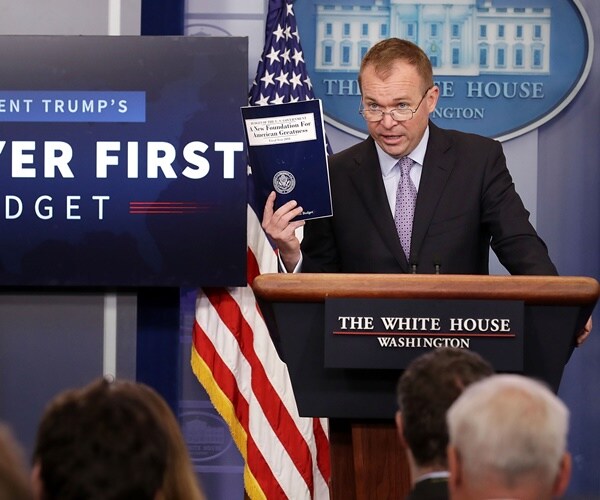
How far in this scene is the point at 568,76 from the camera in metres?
5.12

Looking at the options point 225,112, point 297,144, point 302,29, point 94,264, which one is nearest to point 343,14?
point 302,29

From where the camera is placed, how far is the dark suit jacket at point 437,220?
3.12 m

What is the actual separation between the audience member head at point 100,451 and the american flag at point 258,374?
3.13m

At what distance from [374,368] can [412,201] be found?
2.91 ft

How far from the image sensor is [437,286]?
94.9 inches

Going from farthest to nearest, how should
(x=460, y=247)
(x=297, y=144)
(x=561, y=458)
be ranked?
1. (x=460, y=247)
2. (x=297, y=144)
3. (x=561, y=458)

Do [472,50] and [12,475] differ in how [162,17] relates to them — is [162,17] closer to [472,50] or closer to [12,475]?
[472,50]

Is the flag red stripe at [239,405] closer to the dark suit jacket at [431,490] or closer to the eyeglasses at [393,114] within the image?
the eyeglasses at [393,114]

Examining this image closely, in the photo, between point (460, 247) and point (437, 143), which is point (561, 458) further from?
point (437, 143)

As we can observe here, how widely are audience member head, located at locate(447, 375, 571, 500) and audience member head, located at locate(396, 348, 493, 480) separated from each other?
1.00 feet

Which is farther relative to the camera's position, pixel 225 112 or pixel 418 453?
pixel 225 112

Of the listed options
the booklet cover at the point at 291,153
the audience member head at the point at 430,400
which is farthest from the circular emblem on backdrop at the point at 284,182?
the audience member head at the point at 430,400

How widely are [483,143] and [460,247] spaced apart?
0.38 m

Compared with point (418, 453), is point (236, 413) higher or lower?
lower
